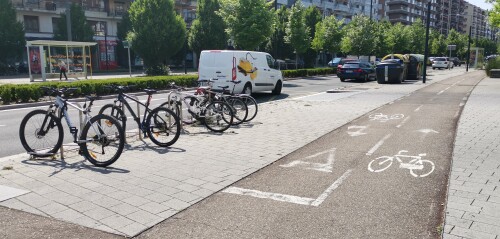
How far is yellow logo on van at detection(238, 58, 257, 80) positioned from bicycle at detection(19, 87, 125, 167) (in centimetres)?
950

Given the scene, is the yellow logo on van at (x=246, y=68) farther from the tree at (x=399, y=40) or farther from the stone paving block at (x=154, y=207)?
the tree at (x=399, y=40)

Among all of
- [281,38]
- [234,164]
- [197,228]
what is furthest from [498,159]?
[281,38]

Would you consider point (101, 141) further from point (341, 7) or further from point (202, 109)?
point (341, 7)

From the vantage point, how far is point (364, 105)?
13.9 meters

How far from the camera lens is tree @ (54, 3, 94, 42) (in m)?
43.6

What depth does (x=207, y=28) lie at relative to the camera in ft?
130

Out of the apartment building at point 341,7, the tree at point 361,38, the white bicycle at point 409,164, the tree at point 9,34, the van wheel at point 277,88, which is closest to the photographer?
the white bicycle at point 409,164

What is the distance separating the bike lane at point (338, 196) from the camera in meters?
3.82

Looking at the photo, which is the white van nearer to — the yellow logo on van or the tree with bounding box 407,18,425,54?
the yellow logo on van

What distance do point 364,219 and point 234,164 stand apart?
2542 mm

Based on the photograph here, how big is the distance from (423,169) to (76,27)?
44.5 meters

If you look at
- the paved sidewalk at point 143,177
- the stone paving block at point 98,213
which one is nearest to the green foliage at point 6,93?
→ the paved sidewalk at point 143,177

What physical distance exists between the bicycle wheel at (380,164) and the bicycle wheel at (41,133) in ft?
15.6

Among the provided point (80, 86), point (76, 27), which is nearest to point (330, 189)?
point (80, 86)
